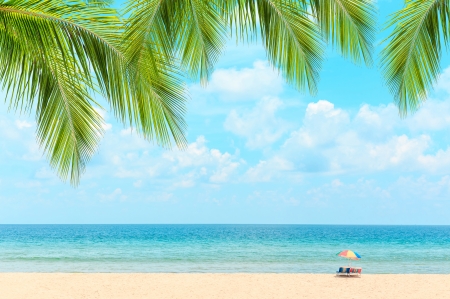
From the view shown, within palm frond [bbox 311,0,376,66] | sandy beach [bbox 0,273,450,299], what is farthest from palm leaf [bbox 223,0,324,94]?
sandy beach [bbox 0,273,450,299]

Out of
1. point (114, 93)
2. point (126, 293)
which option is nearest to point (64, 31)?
point (114, 93)

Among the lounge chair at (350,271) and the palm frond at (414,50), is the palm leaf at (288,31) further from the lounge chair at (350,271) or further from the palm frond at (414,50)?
the lounge chair at (350,271)

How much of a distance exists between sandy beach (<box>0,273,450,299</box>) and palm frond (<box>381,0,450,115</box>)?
10.7 metres

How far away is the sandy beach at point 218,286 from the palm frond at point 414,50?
1069cm

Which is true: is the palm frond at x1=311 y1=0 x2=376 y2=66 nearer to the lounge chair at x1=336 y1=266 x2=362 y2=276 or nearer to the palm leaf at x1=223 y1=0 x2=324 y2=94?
the palm leaf at x1=223 y1=0 x2=324 y2=94

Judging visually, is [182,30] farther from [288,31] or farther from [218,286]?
[218,286]

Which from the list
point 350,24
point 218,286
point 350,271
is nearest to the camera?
point 350,24

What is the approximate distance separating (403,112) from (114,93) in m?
1.95

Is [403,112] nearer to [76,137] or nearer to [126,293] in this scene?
[76,137]

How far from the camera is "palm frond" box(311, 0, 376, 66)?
305cm

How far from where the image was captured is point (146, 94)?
3.26 metres

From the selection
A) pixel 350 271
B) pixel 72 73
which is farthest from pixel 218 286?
pixel 72 73

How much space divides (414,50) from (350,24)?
45cm

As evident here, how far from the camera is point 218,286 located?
1476 cm
